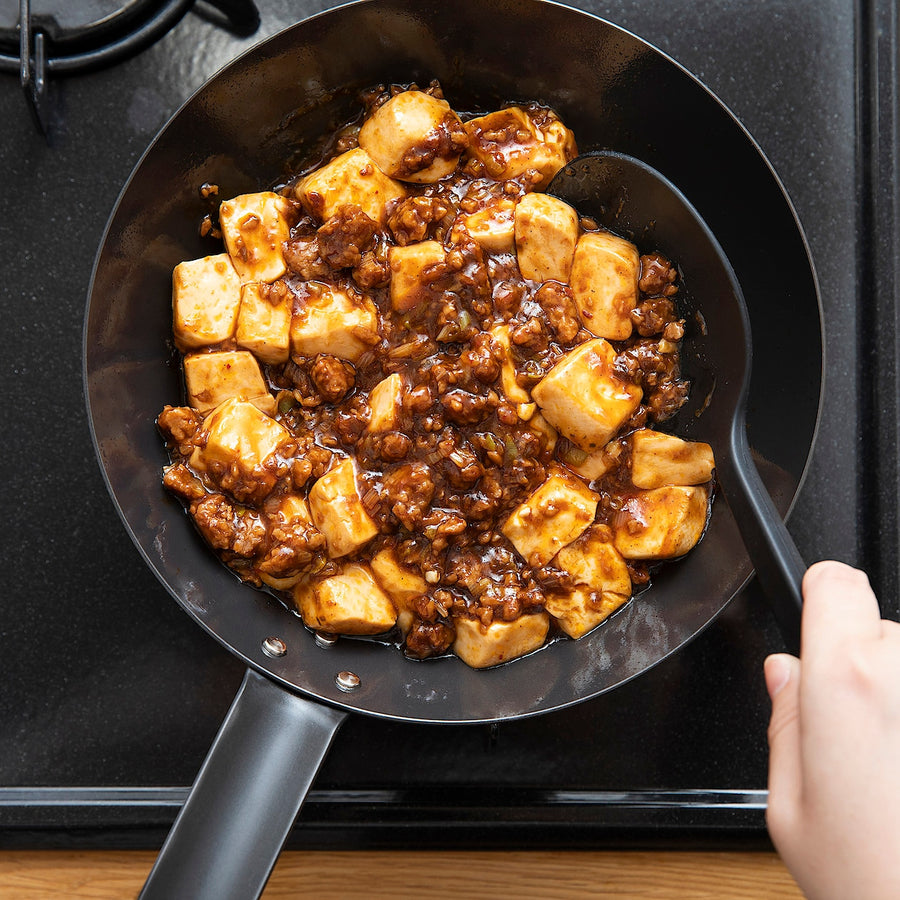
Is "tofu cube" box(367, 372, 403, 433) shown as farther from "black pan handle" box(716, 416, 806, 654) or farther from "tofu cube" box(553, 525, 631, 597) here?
"black pan handle" box(716, 416, 806, 654)

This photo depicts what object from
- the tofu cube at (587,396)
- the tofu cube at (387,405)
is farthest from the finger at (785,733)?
the tofu cube at (387,405)

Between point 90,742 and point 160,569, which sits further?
point 90,742

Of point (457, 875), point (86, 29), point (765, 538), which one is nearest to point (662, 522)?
point (765, 538)

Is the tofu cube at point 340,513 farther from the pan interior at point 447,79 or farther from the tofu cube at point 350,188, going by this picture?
the tofu cube at point 350,188

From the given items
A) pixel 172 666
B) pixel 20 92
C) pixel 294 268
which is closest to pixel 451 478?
pixel 294 268

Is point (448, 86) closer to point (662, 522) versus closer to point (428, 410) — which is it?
point (428, 410)

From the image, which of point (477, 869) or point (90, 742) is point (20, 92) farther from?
point (477, 869)

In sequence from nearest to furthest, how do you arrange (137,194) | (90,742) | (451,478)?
(137,194) → (451,478) → (90,742)
